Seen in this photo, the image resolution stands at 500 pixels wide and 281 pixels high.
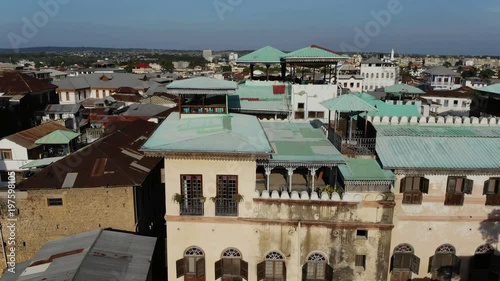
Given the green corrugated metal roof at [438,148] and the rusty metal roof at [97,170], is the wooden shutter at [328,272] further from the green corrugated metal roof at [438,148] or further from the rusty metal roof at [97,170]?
the rusty metal roof at [97,170]

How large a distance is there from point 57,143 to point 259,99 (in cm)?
1899

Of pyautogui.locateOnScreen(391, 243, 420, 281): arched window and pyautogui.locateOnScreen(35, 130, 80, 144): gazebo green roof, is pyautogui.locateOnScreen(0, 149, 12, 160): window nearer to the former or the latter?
pyautogui.locateOnScreen(35, 130, 80, 144): gazebo green roof

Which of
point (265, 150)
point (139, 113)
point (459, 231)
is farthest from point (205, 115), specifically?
point (139, 113)

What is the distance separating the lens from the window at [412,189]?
18.8 metres

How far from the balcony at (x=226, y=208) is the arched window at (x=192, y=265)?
2.27 m

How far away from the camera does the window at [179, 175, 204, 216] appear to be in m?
17.9

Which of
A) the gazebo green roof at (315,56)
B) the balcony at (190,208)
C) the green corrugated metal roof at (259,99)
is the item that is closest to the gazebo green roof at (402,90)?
the gazebo green roof at (315,56)

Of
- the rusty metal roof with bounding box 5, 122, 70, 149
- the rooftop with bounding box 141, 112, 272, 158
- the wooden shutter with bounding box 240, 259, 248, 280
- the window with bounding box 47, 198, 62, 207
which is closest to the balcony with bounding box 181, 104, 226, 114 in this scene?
the rooftop with bounding box 141, 112, 272, 158

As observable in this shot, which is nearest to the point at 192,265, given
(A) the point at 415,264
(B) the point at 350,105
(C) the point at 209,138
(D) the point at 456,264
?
(C) the point at 209,138

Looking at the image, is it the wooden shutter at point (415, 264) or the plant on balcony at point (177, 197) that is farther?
the wooden shutter at point (415, 264)

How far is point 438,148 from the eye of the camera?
19.4 meters

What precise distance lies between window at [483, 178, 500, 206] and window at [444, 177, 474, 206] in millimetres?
923

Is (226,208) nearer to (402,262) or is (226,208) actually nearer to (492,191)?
(402,262)

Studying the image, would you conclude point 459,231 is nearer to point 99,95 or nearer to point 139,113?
point 139,113
